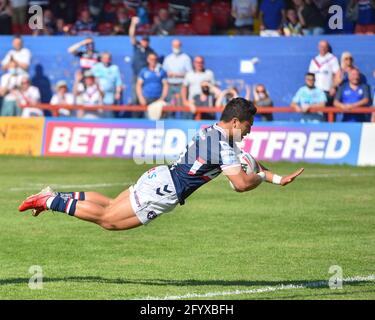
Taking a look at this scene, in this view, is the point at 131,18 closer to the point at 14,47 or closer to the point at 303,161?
the point at 14,47

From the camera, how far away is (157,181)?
35.1 ft

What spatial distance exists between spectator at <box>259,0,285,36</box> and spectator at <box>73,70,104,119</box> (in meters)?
4.61

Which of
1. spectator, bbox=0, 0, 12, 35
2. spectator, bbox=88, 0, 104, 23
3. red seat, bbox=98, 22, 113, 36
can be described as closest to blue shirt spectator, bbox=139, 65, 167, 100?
red seat, bbox=98, 22, 113, 36

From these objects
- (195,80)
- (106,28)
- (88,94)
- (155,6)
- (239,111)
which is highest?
(155,6)

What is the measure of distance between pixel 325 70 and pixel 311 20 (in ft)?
7.16

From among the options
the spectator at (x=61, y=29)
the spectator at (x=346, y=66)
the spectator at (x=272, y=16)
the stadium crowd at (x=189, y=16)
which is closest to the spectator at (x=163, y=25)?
the stadium crowd at (x=189, y=16)

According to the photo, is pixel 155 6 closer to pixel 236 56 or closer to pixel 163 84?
pixel 236 56

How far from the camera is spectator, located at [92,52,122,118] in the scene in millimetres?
27016

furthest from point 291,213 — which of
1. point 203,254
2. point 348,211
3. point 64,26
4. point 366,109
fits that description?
point 64,26

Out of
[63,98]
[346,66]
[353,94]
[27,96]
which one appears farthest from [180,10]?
[353,94]

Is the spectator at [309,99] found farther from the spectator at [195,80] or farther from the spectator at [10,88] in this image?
the spectator at [10,88]

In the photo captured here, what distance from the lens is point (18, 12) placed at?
3084cm

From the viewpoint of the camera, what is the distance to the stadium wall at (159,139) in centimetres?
2344

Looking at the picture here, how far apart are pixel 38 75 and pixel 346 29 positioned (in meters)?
8.77
